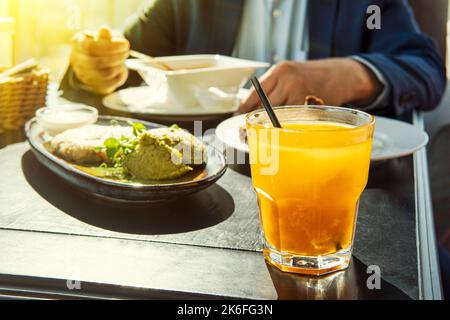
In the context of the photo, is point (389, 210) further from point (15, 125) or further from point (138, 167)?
point (15, 125)

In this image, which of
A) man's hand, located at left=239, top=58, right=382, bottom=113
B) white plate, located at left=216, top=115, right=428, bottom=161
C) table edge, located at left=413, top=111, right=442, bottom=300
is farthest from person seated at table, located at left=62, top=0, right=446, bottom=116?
table edge, located at left=413, top=111, right=442, bottom=300

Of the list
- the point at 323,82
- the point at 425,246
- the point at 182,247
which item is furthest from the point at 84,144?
the point at 323,82

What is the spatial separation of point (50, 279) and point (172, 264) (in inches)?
5.0

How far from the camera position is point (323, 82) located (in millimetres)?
1383

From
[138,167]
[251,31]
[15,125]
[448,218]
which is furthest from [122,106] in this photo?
[448,218]

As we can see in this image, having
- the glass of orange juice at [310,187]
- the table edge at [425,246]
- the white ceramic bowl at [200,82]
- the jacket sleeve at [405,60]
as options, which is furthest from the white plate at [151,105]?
the glass of orange juice at [310,187]

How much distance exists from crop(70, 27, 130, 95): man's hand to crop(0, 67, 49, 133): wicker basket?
0.61ft

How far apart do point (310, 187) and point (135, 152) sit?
12.6 inches

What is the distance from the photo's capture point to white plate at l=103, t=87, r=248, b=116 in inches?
49.1

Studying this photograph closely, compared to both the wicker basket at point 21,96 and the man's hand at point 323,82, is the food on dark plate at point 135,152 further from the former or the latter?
the man's hand at point 323,82

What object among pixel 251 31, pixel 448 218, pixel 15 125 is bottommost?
pixel 448 218

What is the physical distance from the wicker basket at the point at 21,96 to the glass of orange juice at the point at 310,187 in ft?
2.47

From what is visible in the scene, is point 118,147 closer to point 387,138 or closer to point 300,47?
point 387,138

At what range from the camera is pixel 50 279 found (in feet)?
1.79
